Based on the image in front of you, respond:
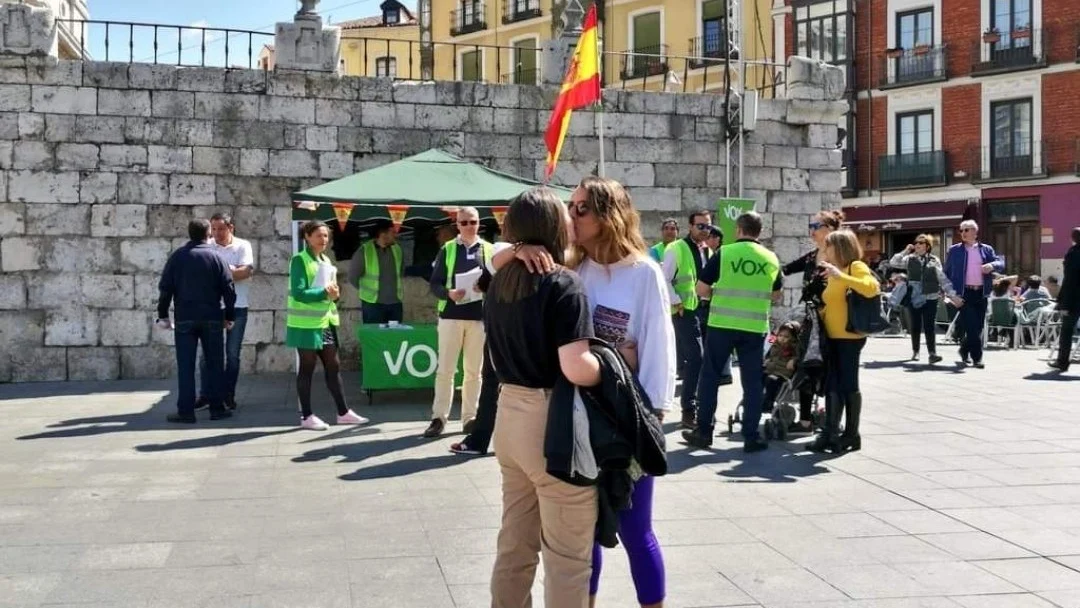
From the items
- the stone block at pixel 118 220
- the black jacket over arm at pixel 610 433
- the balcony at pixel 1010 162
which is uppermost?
the balcony at pixel 1010 162

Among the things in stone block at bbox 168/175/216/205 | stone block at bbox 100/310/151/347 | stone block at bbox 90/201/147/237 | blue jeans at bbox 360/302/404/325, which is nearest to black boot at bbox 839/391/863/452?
blue jeans at bbox 360/302/404/325

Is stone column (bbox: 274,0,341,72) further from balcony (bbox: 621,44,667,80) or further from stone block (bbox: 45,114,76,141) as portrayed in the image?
balcony (bbox: 621,44,667,80)

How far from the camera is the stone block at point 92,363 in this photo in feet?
36.4

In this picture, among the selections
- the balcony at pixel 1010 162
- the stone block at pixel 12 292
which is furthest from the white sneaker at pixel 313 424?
the balcony at pixel 1010 162

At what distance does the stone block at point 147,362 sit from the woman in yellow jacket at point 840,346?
7.39 m

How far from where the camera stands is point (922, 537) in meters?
4.97

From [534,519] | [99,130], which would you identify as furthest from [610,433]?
[99,130]

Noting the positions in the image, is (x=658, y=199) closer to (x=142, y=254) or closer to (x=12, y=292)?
(x=142, y=254)

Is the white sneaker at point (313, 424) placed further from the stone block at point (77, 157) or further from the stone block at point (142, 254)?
the stone block at point (77, 157)

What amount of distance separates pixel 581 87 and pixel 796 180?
5917 millimetres

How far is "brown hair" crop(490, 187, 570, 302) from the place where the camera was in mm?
3166

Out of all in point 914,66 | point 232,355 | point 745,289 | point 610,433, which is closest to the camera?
point 610,433

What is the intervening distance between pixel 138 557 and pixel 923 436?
573cm

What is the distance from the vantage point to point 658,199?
12.9m
